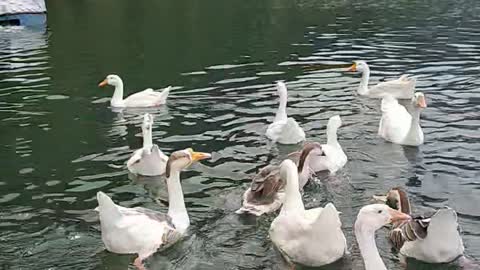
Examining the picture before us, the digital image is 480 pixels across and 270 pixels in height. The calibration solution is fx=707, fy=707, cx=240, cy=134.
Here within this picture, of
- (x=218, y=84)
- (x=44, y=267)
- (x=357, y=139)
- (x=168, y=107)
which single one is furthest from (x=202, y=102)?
(x=44, y=267)

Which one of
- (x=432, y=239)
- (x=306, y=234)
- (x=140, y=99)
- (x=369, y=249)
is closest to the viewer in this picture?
(x=369, y=249)

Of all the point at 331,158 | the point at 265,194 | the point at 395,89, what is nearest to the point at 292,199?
the point at 265,194

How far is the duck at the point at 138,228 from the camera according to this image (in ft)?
24.2

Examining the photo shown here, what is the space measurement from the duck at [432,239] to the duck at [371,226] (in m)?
0.50

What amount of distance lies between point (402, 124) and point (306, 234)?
536cm

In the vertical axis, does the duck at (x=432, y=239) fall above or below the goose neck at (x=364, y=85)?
above

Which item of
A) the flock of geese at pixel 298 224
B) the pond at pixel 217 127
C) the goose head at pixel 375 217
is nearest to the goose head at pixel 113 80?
the pond at pixel 217 127

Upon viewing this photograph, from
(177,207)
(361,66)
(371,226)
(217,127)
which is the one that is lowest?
(217,127)

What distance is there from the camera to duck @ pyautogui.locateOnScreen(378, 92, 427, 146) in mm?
11594

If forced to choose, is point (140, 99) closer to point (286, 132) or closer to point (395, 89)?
point (286, 132)

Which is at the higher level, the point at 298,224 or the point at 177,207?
the point at 298,224

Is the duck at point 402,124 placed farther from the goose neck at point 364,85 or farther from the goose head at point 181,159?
the goose head at point 181,159

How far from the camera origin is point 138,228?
7688 mm

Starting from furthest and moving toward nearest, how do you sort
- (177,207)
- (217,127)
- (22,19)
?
1. (22,19)
2. (217,127)
3. (177,207)
